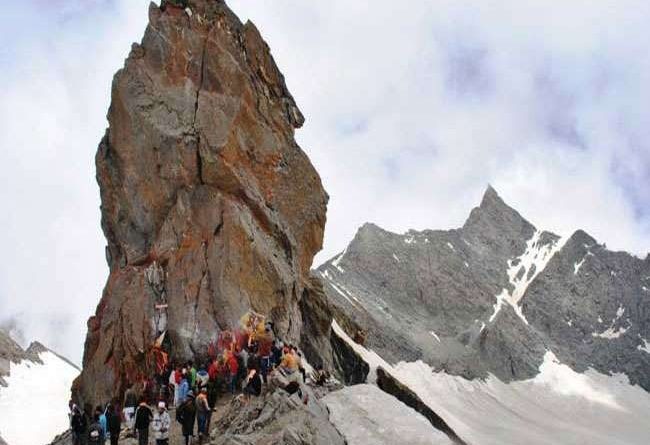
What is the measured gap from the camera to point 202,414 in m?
29.0

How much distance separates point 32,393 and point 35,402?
6.66m

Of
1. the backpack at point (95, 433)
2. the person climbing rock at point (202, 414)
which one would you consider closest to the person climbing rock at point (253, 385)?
the person climbing rock at point (202, 414)

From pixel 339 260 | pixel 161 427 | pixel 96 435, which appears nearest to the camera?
pixel 161 427

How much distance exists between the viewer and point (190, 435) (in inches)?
1158

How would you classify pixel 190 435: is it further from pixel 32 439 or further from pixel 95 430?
pixel 32 439

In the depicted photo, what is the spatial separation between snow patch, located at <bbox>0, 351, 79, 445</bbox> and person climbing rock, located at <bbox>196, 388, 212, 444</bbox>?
289ft

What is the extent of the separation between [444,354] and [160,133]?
12018cm

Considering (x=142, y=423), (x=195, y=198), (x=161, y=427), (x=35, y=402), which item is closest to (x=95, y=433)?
(x=142, y=423)

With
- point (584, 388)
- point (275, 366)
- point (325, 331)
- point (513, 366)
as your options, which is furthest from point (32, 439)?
point (584, 388)

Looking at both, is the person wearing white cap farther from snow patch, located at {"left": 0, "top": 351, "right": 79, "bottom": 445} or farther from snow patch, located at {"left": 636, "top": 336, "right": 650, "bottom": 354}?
snow patch, located at {"left": 636, "top": 336, "right": 650, "bottom": 354}

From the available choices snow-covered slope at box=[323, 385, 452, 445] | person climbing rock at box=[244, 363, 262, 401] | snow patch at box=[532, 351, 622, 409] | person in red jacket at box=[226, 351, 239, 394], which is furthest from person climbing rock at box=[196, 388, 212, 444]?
snow patch at box=[532, 351, 622, 409]

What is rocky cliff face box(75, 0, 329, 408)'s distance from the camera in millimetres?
46406

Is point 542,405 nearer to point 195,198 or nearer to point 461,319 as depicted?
point 461,319

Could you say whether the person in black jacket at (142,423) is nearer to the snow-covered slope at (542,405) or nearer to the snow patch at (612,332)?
the snow-covered slope at (542,405)
